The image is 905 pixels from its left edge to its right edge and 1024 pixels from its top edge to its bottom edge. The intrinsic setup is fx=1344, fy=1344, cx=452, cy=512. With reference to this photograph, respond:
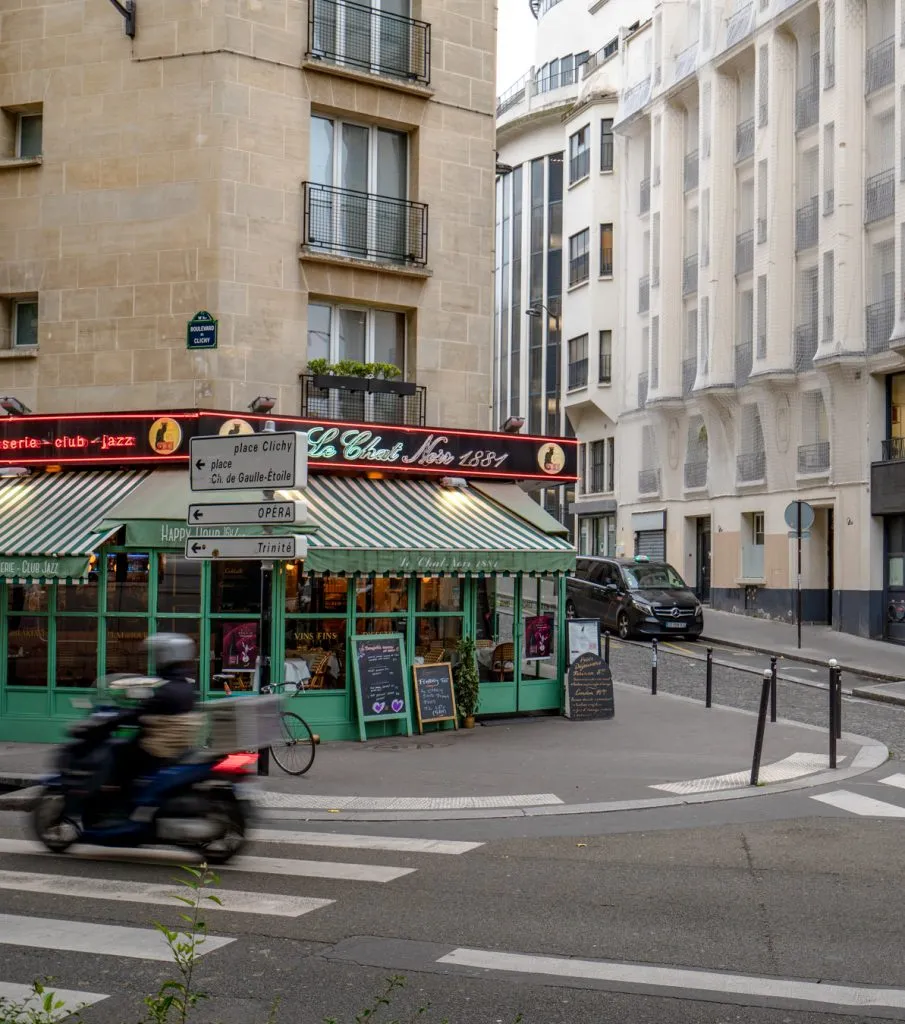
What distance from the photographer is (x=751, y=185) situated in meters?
→ 39.8

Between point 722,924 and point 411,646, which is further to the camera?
point 411,646

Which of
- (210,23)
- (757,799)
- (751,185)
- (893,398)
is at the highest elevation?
(751,185)

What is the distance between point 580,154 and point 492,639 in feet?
121

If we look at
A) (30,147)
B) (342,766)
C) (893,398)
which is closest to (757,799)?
(342,766)

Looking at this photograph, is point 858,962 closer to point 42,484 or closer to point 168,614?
point 168,614

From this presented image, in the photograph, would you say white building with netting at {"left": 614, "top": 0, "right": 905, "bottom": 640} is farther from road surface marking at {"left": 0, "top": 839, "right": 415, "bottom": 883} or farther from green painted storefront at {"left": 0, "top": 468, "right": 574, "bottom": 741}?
road surface marking at {"left": 0, "top": 839, "right": 415, "bottom": 883}

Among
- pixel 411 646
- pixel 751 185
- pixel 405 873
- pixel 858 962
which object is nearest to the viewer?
pixel 858 962

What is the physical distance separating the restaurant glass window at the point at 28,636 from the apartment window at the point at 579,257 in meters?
36.5

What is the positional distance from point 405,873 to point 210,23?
40.6ft

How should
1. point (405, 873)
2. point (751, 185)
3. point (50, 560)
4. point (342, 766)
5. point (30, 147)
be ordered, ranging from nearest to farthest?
1. point (405, 873)
2. point (342, 766)
3. point (50, 560)
4. point (30, 147)
5. point (751, 185)

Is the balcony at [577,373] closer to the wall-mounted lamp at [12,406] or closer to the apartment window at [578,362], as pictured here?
the apartment window at [578,362]

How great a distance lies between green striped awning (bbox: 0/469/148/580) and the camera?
1541 centimetres

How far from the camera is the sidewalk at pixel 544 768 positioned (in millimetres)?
12156

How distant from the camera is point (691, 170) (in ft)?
141
